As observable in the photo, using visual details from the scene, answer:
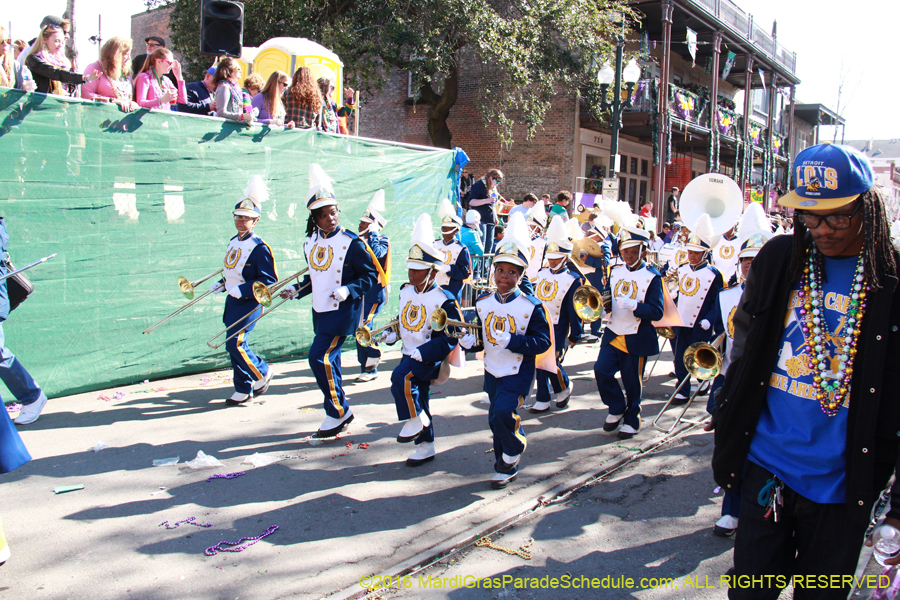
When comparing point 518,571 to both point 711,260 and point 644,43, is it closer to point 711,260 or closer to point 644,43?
point 711,260

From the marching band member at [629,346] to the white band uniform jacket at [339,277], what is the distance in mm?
2216

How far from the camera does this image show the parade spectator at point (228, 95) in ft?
26.7

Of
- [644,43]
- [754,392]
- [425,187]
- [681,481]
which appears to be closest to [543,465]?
[681,481]

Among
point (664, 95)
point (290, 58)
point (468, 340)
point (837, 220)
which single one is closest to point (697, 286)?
point (468, 340)

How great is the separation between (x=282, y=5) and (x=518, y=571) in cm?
1743

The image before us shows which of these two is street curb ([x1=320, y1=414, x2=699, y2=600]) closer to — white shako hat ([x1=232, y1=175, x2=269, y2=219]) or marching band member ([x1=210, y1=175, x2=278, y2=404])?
marching band member ([x1=210, y1=175, x2=278, y2=404])

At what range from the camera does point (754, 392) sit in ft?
8.50

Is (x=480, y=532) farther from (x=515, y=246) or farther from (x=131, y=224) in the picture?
(x=131, y=224)

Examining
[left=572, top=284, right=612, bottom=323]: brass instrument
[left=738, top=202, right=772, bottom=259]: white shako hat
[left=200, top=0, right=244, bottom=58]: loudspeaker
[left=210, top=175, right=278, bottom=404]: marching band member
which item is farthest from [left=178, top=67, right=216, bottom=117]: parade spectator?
[left=738, top=202, right=772, bottom=259]: white shako hat

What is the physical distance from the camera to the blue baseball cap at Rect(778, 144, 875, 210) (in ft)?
7.75

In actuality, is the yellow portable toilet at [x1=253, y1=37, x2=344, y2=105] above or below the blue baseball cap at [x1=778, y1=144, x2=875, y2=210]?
above

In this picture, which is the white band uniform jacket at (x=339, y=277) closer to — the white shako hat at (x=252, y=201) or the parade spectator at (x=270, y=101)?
the white shako hat at (x=252, y=201)

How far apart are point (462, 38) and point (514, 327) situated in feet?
56.3

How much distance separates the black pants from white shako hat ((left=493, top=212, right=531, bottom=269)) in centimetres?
257
